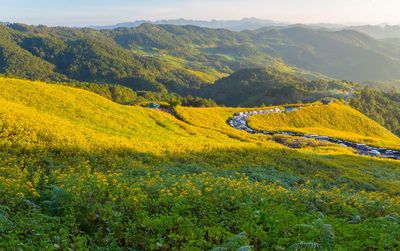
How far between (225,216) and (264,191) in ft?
14.2

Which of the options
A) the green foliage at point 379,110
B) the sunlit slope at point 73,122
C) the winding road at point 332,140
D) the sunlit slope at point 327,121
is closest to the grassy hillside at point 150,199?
the sunlit slope at point 73,122

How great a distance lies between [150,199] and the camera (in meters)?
14.2

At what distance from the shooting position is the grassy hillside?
11.2 meters

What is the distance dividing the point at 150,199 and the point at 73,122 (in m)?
19.2

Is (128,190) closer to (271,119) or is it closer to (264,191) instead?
(264,191)

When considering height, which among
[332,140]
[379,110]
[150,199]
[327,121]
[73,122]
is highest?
[150,199]

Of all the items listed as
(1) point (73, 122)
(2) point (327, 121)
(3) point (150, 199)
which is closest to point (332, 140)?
(2) point (327, 121)

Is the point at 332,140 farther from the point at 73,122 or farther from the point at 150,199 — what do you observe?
the point at 150,199

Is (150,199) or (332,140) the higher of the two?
(150,199)

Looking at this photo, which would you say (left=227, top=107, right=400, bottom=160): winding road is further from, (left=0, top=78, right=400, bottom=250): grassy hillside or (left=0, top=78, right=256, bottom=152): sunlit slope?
(left=0, top=78, right=400, bottom=250): grassy hillside

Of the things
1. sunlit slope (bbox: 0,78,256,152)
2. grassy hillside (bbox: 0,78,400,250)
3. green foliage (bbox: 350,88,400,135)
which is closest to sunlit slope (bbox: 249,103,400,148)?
sunlit slope (bbox: 0,78,256,152)

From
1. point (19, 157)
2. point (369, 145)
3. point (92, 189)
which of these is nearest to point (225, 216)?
point (92, 189)

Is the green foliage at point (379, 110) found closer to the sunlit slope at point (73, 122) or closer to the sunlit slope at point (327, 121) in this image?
the sunlit slope at point (327, 121)

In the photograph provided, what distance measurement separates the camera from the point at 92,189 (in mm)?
14602
